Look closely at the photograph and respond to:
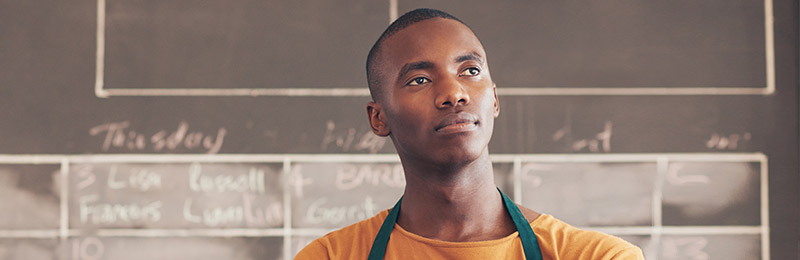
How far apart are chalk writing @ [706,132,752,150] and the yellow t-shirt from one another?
4.25ft

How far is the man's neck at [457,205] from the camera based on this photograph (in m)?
0.91

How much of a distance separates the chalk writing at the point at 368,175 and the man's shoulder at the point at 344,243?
1.00 m

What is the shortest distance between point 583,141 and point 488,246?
1.21m

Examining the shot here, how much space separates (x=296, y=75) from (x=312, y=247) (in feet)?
3.65

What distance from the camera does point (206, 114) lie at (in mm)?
1993

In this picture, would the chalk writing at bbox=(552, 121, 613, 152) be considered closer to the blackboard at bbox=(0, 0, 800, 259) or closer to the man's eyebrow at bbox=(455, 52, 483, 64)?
the blackboard at bbox=(0, 0, 800, 259)

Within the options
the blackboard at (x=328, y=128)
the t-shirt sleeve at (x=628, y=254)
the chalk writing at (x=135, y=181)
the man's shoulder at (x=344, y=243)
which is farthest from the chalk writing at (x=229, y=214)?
the t-shirt sleeve at (x=628, y=254)

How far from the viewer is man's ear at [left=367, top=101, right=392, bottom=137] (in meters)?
0.95

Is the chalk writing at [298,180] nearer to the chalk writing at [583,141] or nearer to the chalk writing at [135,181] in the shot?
the chalk writing at [135,181]

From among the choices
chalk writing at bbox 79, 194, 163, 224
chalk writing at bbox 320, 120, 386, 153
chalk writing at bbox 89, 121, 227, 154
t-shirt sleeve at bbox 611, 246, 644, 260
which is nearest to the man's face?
t-shirt sleeve at bbox 611, 246, 644, 260

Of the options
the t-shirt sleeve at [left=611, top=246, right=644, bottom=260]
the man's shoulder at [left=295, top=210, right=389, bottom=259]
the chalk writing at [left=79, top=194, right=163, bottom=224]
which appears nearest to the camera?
the t-shirt sleeve at [left=611, top=246, right=644, bottom=260]

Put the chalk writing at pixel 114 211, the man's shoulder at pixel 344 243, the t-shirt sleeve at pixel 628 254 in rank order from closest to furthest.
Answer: the t-shirt sleeve at pixel 628 254, the man's shoulder at pixel 344 243, the chalk writing at pixel 114 211

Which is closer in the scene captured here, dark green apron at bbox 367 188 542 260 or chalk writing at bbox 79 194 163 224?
dark green apron at bbox 367 188 542 260

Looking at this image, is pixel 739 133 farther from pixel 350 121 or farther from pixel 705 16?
pixel 350 121
